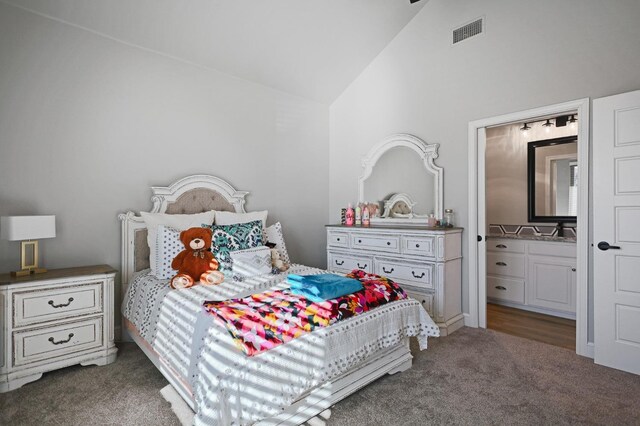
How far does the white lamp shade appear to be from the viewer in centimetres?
231

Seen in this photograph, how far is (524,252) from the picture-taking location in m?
3.96

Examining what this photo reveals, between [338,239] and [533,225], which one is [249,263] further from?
[533,225]

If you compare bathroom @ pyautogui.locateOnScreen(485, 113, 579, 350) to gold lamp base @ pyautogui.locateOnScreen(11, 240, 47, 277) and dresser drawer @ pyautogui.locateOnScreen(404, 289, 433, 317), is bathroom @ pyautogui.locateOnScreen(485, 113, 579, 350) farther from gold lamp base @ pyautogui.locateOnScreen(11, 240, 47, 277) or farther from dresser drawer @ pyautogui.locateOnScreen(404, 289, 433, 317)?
gold lamp base @ pyautogui.locateOnScreen(11, 240, 47, 277)

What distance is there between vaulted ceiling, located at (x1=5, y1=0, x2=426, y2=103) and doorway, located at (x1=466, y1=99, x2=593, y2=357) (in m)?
1.59

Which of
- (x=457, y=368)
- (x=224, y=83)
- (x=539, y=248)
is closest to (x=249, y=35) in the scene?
(x=224, y=83)

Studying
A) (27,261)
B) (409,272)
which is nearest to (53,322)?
(27,261)

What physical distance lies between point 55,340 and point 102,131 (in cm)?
169

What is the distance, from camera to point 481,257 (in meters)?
3.40

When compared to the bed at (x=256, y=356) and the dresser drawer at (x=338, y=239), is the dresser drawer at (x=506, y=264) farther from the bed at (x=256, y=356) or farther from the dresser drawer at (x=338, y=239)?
the bed at (x=256, y=356)

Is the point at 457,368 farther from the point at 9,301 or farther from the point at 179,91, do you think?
the point at 179,91

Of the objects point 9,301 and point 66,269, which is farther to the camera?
point 66,269

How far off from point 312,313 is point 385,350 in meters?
0.72

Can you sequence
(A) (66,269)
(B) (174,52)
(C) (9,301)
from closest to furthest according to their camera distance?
(C) (9,301)
(A) (66,269)
(B) (174,52)

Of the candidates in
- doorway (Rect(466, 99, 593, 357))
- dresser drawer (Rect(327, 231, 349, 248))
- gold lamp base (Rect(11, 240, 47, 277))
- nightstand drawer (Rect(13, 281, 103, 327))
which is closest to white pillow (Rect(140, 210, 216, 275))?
nightstand drawer (Rect(13, 281, 103, 327))
